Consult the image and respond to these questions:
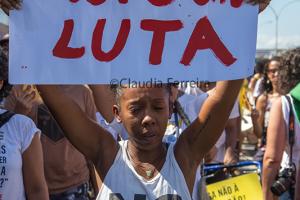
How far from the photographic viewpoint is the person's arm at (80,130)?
2438mm

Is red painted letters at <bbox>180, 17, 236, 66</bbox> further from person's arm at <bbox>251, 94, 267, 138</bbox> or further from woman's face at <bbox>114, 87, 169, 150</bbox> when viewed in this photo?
person's arm at <bbox>251, 94, 267, 138</bbox>

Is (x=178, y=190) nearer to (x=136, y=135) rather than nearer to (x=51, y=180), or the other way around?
(x=136, y=135)

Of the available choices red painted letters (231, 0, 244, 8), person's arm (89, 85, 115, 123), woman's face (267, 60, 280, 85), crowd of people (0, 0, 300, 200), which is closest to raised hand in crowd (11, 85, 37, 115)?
crowd of people (0, 0, 300, 200)

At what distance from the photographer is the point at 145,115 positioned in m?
2.48

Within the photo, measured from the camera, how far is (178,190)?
2.45 m

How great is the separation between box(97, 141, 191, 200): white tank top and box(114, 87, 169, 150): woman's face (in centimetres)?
12

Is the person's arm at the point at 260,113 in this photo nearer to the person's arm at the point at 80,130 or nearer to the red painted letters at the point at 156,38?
the person's arm at the point at 80,130

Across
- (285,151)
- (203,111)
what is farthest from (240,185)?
(203,111)

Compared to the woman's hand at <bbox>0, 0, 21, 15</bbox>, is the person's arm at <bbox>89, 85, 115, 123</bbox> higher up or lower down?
lower down

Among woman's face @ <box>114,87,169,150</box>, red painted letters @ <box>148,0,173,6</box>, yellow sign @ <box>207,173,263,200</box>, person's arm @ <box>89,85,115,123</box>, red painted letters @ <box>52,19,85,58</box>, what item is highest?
red painted letters @ <box>148,0,173,6</box>

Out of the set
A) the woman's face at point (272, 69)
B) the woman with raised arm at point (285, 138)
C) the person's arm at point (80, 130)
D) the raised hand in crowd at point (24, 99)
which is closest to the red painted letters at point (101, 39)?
the person's arm at point (80, 130)

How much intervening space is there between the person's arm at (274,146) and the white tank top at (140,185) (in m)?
1.30

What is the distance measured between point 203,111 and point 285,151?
5.02 ft

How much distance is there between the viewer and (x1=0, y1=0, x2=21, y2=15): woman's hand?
231 cm
